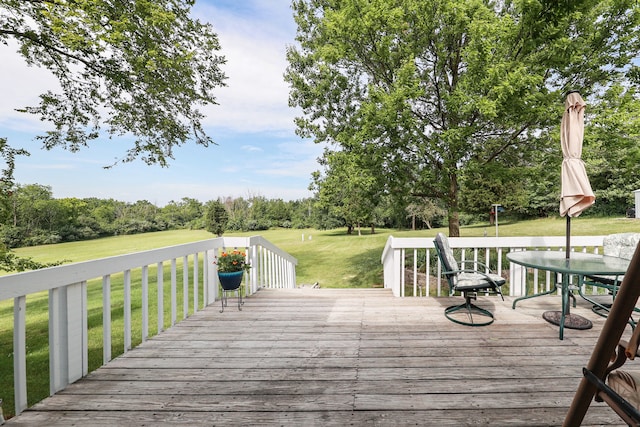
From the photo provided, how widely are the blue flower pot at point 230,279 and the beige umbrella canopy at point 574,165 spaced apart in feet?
12.5

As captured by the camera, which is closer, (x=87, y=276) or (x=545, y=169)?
(x=87, y=276)

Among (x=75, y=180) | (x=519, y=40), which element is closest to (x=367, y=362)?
(x=519, y=40)

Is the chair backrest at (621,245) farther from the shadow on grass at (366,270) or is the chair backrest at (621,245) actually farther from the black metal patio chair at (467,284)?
the shadow on grass at (366,270)

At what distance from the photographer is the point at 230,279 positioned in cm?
362

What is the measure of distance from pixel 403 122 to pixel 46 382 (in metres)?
7.54

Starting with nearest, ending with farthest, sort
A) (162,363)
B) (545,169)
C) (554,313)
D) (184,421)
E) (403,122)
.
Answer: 1. (184,421)
2. (162,363)
3. (554,313)
4. (403,122)
5. (545,169)

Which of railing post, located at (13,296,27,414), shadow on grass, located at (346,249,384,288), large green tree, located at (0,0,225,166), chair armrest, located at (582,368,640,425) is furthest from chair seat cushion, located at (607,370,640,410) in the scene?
shadow on grass, located at (346,249,384,288)

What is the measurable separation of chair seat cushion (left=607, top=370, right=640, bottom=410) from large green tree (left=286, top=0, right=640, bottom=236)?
5687 mm

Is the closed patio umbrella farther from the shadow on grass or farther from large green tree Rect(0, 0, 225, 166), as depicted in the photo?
the shadow on grass

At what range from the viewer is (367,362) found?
227cm

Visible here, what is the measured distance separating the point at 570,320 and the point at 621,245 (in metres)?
1.35

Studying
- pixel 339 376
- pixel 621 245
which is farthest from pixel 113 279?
pixel 621 245

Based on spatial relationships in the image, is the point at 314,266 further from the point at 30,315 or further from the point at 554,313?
the point at 554,313

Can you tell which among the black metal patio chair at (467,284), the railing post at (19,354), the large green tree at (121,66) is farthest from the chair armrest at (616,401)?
the large green tree at (121,66)
